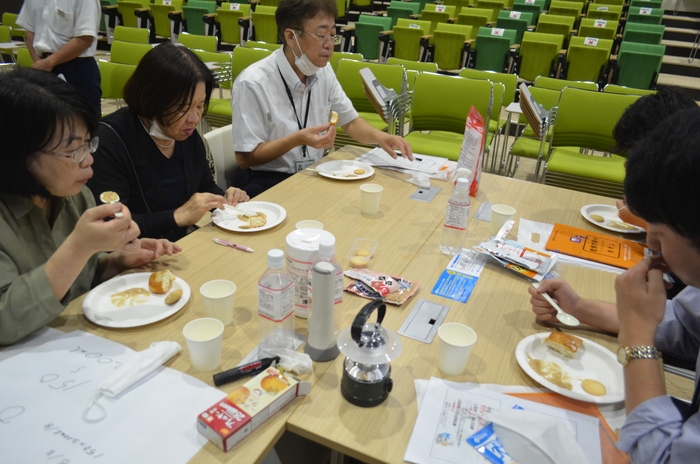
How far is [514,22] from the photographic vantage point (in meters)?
7.02

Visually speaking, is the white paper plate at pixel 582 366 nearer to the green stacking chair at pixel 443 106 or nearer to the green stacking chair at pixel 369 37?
the green stacking chair at pixel 443 106

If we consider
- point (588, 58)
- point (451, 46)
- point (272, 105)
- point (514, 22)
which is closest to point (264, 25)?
point (451, 46)

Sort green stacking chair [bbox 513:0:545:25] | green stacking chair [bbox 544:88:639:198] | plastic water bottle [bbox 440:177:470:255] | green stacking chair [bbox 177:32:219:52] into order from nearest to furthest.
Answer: plastic water bottle [bbox 440:177:470:255] < green stacking chair [bbox 544:88:639:198] < green stacking chair [bbox 177:32:219:52] < green stacking chair [bbox 513:0:545:25]

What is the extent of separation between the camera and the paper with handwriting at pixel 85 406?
2.76ft

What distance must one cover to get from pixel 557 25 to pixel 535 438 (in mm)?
7220

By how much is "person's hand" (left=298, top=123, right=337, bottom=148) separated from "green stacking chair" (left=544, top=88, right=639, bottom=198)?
5.40 feet

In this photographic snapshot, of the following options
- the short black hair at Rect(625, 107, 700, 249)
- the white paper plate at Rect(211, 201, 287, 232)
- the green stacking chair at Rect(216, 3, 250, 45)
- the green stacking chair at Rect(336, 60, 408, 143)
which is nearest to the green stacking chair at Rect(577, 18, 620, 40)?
the green stacking chair at Rect(336, 60, 408, 143)

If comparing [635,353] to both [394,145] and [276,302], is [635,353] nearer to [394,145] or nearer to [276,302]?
[276,302]

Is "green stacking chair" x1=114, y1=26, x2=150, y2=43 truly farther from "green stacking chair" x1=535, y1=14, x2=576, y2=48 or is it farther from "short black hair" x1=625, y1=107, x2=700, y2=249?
"short black hair" x1=625, y1=107, x2=700, y2=249

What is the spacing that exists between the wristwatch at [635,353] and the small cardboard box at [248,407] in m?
0.63

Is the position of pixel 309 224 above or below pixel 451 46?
below

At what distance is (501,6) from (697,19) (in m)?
3.62

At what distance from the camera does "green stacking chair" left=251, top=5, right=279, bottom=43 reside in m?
7.03

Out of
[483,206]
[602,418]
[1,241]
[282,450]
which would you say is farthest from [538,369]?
[1,241]
